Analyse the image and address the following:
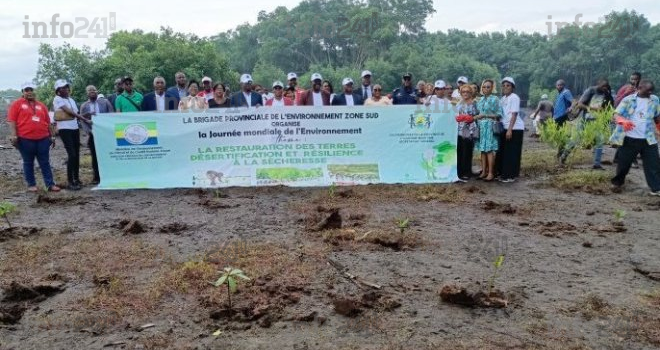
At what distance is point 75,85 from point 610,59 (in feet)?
154

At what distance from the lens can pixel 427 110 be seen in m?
8.44

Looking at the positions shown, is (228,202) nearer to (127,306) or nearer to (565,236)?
(127,306)

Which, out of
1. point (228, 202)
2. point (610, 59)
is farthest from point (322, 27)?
point (228, 202)

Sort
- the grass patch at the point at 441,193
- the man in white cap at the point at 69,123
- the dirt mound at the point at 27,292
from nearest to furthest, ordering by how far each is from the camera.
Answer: the dirt mound at the point at 27,292, the grass patch at the point at 441,193, the man in white cap at the point at 69,123

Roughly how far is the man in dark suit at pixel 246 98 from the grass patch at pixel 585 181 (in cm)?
491

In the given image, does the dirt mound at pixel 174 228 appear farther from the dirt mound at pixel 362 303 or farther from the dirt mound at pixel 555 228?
the dirt mound at pixel 555 228

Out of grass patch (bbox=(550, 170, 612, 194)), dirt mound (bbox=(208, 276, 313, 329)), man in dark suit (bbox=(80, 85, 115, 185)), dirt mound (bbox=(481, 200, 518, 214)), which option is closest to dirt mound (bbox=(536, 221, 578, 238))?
dirt mound (bbox=(481, 200, 518, 214))

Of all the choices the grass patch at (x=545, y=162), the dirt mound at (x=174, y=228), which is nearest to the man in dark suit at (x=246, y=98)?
the dirt mound at (x=174, y=228)

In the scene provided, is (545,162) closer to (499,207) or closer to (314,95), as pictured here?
(499,207)

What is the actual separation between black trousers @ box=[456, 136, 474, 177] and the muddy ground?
3.93 ft

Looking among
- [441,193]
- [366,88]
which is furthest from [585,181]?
[366,88]

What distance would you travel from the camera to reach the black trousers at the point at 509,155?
27.7 ft

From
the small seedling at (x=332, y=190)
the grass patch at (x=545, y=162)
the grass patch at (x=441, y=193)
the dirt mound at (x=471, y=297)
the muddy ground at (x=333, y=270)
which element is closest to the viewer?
the muddy ground at (x=333, y=270)

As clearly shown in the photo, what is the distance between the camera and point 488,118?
820cm
